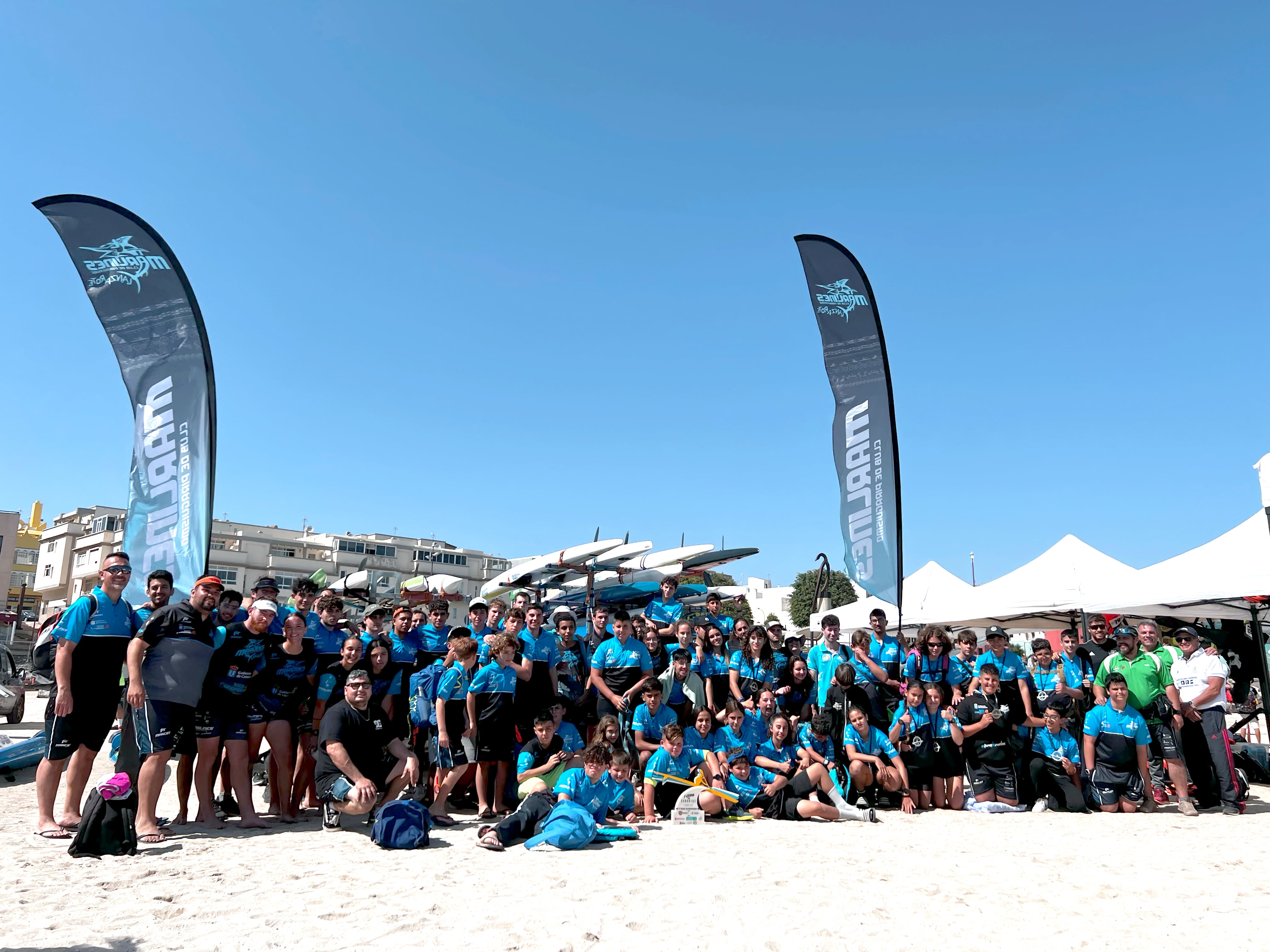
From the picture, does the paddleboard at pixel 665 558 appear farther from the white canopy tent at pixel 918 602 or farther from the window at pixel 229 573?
the window at pixel 229 573

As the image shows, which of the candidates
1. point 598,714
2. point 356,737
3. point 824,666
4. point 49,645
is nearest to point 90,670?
point 49,645

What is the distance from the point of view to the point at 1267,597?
970 cm

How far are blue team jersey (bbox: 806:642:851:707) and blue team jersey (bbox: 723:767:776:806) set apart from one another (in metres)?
1.32

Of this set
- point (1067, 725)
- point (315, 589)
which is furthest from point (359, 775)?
point (1067, 725)

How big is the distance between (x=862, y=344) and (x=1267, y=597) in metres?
5.47

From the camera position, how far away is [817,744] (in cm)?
778

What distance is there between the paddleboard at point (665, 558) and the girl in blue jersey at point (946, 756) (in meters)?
16.9

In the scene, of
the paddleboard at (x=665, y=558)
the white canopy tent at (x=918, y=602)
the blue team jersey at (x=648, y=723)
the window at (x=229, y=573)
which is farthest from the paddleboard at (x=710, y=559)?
the window at (x=229, y=573)

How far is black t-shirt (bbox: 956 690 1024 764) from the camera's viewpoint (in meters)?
8.10

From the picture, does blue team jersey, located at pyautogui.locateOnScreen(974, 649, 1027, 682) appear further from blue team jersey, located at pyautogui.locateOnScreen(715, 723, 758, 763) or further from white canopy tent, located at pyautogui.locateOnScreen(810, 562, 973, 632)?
white canopy tent, located at pyautogui.locateOnScreen(810, 562, 973, 632)

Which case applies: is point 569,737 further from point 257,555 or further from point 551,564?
point 257,555

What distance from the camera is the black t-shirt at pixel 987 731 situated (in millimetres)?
8102

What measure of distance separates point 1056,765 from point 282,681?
23.1 ft

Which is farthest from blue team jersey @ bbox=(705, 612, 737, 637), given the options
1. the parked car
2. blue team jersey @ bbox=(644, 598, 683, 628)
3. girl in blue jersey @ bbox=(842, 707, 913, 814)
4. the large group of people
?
the parked car
